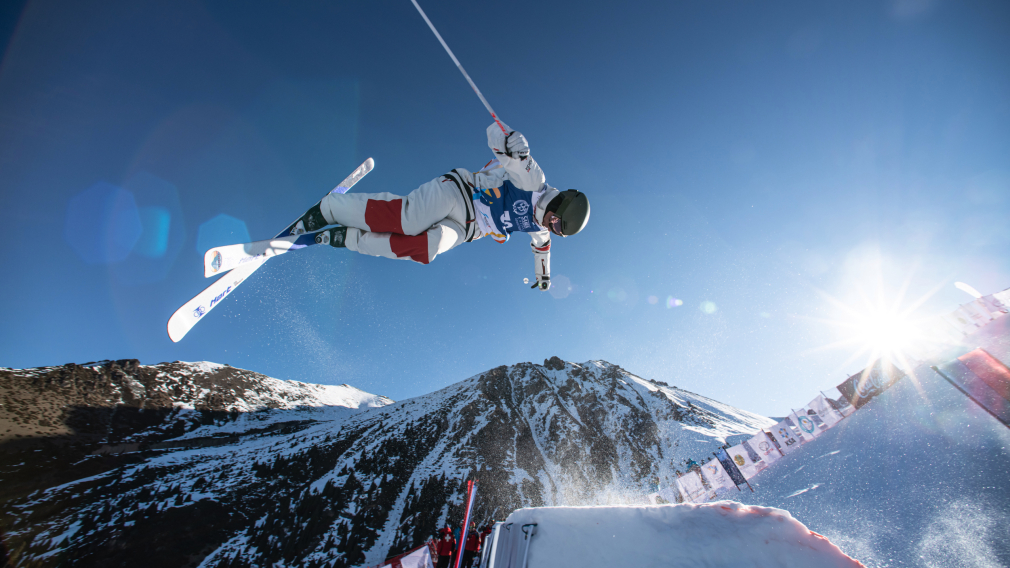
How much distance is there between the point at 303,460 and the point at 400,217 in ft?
122

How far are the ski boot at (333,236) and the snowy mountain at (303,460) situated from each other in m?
23.9

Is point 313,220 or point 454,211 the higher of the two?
point 313,220

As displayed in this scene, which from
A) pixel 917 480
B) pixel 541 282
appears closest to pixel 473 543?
pixel 541 282

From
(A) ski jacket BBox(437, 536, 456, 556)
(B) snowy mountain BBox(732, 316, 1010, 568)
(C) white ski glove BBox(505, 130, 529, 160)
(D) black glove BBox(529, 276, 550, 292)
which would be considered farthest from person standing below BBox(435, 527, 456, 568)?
(C) white ski glove BBox(505, 130, 529, 160)

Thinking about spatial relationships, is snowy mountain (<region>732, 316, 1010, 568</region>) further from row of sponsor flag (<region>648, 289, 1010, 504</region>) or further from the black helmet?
the black helmet

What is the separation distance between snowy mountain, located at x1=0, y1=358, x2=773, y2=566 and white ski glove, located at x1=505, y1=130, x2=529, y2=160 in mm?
25523

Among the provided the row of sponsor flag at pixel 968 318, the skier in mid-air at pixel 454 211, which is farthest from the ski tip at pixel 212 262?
the row of sponsor flag at pixel 968 318

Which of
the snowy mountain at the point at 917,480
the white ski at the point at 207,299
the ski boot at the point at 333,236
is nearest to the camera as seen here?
the snowy mountain at the point at 917,480

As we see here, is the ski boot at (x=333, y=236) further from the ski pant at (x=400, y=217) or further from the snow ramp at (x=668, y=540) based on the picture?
the snow ramp at (x=668, y=540)

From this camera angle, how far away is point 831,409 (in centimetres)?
576

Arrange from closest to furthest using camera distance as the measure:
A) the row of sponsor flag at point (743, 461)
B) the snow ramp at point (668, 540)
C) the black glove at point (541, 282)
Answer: the snow ramp at point (668, 540) < the black glove at point (541, 282) < the row of sponsor flag at point (743, 461)

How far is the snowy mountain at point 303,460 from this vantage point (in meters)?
20.8

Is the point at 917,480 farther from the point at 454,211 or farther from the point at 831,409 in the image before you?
the point at 454,211

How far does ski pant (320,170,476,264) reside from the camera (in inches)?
152
